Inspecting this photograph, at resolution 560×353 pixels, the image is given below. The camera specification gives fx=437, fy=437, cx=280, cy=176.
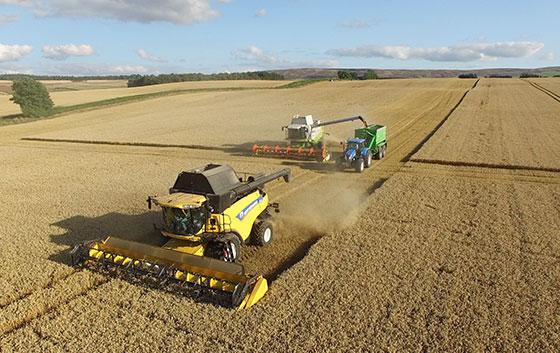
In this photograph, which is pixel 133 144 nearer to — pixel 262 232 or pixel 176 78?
pixel 262 232

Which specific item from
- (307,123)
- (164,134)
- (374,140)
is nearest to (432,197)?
(374,140)

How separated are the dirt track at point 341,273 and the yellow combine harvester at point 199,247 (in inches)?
15.3

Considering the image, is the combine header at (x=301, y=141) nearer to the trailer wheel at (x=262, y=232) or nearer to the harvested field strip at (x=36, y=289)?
the trailer wheel at (x=262, y=232)

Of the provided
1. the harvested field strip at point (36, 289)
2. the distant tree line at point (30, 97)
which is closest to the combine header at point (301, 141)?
the harvested field strip at point (36, 289)

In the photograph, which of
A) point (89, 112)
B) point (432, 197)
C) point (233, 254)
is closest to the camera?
point (233, 254)

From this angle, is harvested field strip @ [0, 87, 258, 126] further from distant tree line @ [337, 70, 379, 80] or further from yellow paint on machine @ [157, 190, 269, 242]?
yellow paint on machine @ [157, 190, 269, 242]

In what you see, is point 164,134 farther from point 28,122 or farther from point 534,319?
point 534,319

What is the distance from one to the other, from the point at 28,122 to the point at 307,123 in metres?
37.2

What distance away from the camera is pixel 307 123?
2431 cm

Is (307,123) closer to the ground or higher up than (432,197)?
higher up

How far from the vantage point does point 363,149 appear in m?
20.9

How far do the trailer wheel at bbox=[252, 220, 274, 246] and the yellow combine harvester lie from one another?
3 centimetres

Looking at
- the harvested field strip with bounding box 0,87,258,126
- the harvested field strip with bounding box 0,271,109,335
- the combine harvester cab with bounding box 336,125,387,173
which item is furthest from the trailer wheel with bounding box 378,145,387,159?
the harvested field strip with bounding box 0,87,258,126

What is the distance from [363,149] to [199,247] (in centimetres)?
1239
